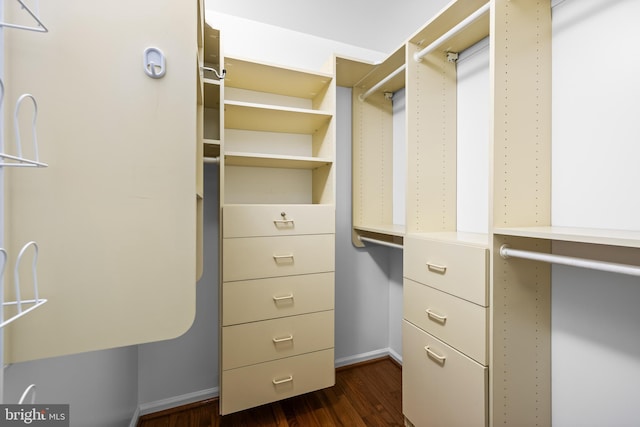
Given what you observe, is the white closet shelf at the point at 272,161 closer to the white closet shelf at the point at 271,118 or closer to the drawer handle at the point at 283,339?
the white closet shelf at the point at 271,118

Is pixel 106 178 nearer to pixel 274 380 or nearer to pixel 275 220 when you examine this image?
pixel 275 220

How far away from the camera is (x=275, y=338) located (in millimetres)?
1563

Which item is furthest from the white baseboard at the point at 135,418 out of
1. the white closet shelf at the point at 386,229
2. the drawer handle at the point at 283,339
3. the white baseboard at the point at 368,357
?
the white closet shelf at the point at 386,229

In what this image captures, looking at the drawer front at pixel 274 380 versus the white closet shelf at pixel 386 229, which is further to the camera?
the white closet shelf at pixel 386 229

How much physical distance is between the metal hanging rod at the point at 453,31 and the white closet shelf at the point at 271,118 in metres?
0.59

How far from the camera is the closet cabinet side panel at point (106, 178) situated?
54 centimetres

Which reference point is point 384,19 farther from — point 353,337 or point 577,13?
point 353,337

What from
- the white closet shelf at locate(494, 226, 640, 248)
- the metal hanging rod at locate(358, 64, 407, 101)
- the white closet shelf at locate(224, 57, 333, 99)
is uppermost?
the metal hanging rod at locate(358, 64, 407, 101)

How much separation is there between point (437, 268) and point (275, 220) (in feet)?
2.85

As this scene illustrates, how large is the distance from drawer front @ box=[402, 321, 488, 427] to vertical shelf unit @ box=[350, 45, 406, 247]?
802 mm

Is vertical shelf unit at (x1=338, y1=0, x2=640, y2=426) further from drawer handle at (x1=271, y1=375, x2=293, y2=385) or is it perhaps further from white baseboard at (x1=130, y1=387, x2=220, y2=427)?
white baseboard at (x1=130, y1=387, x2=220, y2=427)

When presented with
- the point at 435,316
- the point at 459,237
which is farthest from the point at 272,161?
the point at 435,316

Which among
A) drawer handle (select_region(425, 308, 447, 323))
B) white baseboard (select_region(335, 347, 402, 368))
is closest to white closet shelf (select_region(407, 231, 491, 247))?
drawer handle (select_region(425, 308, 447, 323))

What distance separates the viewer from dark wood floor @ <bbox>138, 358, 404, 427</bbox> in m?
1.60
